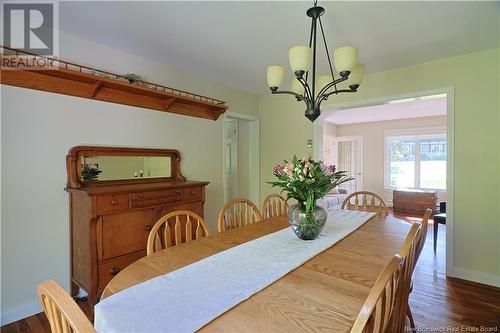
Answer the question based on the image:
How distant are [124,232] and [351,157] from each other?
6783 millimetres

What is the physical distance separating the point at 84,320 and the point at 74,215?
6.19 feet

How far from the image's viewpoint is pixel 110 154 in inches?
95.3

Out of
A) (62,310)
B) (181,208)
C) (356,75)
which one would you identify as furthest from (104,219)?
(356,75)

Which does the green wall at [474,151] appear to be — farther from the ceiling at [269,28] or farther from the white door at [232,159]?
the white door at [232,159]

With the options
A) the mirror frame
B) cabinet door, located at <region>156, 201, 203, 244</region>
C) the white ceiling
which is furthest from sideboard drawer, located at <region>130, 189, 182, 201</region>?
the white ceiling

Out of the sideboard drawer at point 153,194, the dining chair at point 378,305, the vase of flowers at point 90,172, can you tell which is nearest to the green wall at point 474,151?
the dining chair at point 378,305

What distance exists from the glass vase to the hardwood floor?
47.6 inches

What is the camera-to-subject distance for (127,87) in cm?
237

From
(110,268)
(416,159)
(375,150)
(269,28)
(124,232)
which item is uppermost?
(269,28)

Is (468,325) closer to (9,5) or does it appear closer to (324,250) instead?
(324,250)

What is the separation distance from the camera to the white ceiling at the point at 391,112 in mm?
4898

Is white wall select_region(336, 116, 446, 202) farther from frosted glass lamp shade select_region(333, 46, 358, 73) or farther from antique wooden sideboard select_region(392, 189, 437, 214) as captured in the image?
frosted glass lamp shade select_region(333, 46, 358, 73)

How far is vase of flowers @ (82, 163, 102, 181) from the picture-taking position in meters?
2.27

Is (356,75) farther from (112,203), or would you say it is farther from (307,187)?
(112,203)
